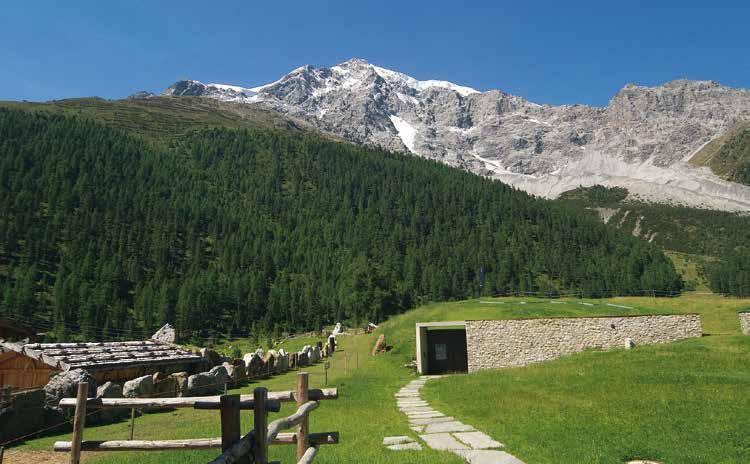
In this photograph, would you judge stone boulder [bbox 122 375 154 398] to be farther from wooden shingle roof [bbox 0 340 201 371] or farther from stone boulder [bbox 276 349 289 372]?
stone boulder [bbox 276 349 289 372]

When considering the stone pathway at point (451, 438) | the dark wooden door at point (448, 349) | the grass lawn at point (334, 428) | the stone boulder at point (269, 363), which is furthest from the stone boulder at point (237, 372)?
the stone pathway at point (451, 438)

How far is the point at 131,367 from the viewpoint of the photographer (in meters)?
26.9

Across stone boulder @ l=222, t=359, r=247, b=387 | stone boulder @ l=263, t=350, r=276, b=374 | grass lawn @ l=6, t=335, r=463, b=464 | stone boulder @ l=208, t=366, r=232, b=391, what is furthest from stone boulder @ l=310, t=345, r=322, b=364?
stone boulder @ l=208, t=366, r=232, b=391

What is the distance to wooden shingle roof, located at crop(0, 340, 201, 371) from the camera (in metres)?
24.0

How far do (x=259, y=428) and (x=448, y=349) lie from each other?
101ft

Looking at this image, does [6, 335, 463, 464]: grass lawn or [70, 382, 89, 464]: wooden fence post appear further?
[6, 335, 463, 464]: grass lawn

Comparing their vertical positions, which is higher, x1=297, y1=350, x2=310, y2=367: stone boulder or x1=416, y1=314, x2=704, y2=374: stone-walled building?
x1=416, y1=314, x2=704, y2=374: stone-walled building

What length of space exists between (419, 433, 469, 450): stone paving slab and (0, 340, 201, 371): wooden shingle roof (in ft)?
61.1

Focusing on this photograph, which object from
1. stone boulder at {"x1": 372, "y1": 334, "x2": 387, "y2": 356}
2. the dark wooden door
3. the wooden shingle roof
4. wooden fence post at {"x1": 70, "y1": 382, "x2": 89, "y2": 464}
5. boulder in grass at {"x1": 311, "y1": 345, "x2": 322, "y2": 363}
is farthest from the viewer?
boulder in grass at {"x1": 311, "y1": 345, "x2": 322, "y2": 363}

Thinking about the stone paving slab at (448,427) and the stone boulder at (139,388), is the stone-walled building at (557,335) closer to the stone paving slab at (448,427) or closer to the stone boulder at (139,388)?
the stone paving slab at (448,427)

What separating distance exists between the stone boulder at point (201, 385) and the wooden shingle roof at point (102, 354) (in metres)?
3.82

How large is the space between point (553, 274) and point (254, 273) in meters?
89.7

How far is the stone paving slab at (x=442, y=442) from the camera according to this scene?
1227cm

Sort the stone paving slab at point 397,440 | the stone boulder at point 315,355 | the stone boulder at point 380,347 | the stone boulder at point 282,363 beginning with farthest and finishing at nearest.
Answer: the stone boulder at point 380,347
the stone boulder at point 315,355
the stone boulder at point 282,363
the stone paving slab at point 397,440
